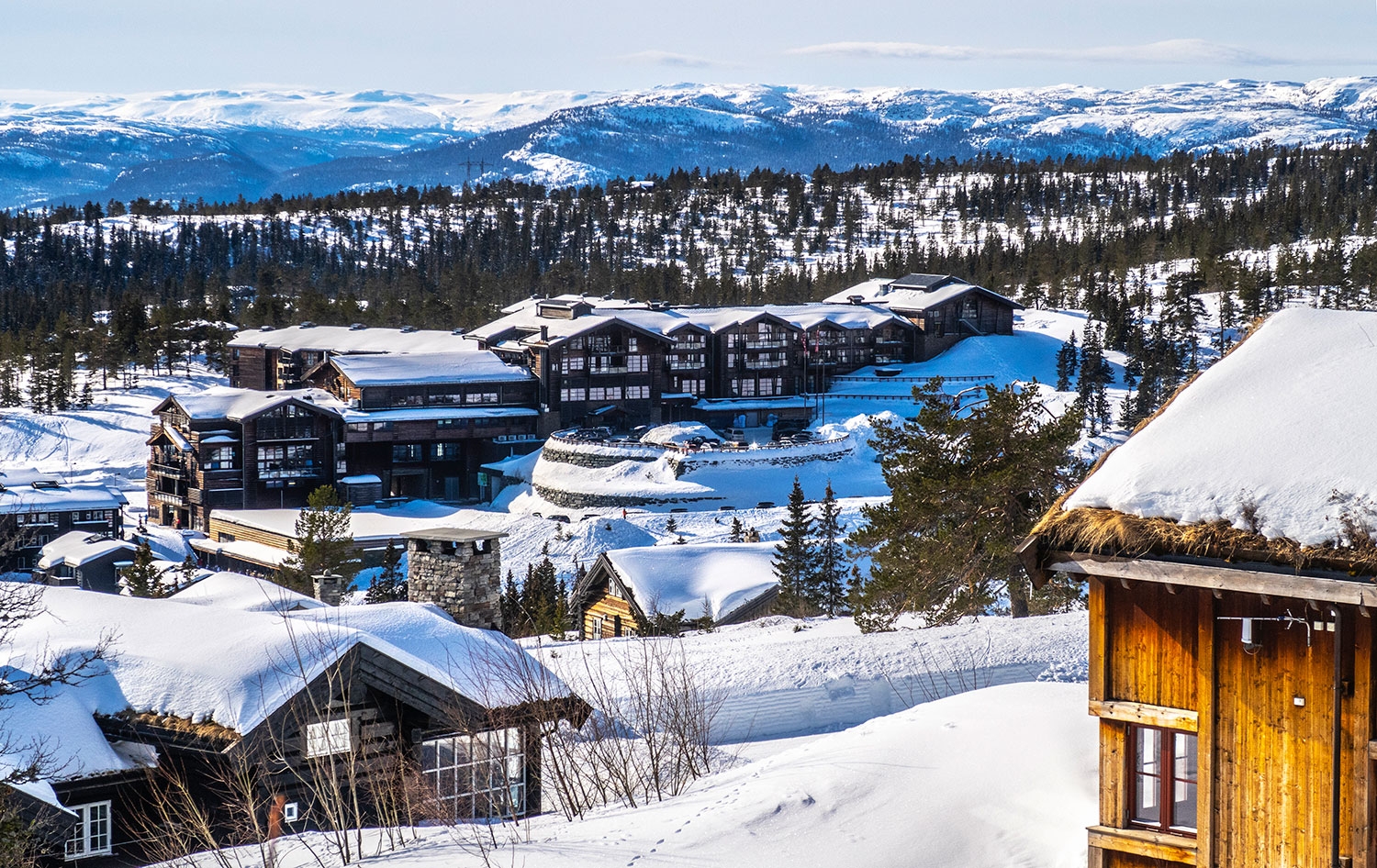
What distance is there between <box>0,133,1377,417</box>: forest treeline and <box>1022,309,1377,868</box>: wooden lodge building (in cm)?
6030

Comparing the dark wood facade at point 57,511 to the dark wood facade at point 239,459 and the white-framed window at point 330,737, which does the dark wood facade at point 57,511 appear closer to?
the dark wood facade at point 239,459

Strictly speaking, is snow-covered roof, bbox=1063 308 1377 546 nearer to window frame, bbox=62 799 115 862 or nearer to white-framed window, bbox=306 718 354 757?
white-framed window, bbox=306 718 354 757

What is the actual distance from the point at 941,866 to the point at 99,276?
125330 millimetres

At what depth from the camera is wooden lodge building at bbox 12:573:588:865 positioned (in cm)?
1089

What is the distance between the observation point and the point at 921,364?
7850cm

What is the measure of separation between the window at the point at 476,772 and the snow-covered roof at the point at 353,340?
199ft

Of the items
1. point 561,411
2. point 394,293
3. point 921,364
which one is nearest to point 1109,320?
point 921,364

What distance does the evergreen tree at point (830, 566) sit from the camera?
34438mm

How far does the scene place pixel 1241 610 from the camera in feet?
25.2

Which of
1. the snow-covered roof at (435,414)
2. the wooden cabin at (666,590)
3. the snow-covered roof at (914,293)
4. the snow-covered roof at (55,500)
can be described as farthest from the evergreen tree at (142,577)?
the snow-covered roof at (914,293)

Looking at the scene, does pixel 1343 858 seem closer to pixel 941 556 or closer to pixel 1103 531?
pixel 1103 531

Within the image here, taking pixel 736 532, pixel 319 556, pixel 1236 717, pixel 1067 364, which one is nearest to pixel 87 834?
pixel 1236 717

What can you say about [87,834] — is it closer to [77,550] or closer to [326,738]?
[326,738]

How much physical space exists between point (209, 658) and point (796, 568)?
2422 cm
